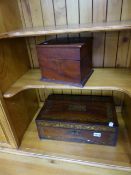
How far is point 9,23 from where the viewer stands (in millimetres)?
950

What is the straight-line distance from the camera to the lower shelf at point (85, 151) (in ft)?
3.30

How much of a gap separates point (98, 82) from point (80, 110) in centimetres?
31

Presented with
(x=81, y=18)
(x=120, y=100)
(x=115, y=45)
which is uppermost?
(x=81, y=18)

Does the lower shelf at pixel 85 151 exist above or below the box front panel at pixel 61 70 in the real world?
below

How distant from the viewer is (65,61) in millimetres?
877

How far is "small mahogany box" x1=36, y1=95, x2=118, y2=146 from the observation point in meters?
1.03

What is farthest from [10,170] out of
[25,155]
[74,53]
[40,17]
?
[40,17]

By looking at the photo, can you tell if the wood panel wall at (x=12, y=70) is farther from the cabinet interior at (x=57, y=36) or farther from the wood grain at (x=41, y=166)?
the wood grain at (x=41, y=166)

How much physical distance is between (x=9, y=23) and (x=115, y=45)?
2.34ft

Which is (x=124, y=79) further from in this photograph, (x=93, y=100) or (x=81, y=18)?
(x=81, y=18)

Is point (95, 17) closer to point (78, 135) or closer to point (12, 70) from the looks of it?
point (12, 70)

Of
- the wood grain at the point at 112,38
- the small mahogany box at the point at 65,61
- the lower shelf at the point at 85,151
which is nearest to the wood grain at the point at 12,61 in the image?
the small mahogany box at the point at 65,61

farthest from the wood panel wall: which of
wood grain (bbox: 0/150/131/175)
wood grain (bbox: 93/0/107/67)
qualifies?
wood grain (bbox: 93/0/107/67)

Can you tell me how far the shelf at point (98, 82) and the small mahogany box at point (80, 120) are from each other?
251 millimetres
